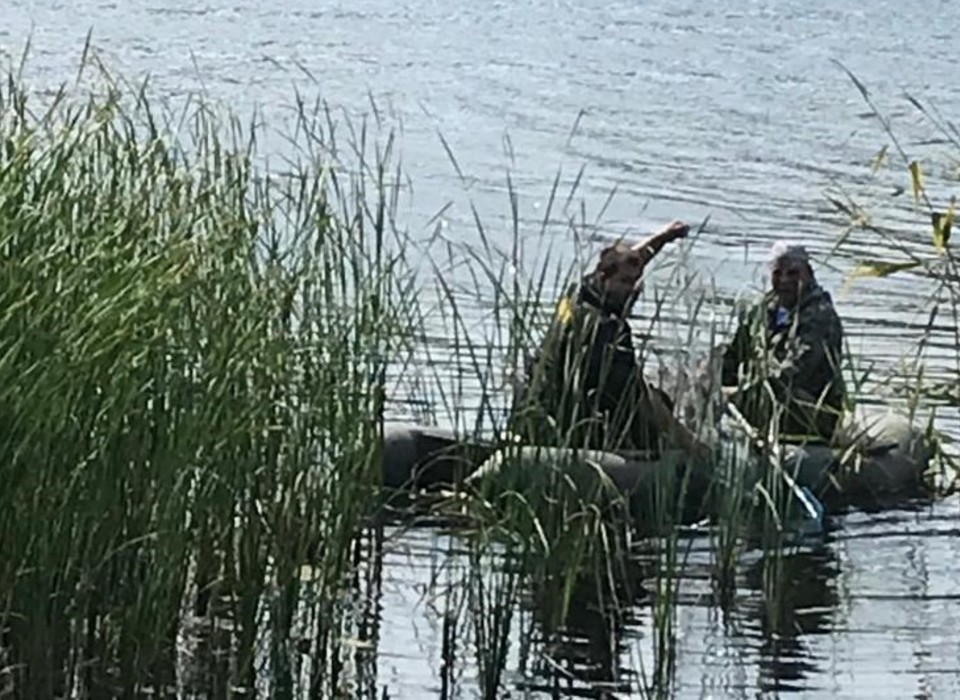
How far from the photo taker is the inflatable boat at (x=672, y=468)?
727 cm

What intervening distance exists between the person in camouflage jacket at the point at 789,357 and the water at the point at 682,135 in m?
0.33

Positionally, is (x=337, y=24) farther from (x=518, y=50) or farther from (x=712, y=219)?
(x=712, y=219)

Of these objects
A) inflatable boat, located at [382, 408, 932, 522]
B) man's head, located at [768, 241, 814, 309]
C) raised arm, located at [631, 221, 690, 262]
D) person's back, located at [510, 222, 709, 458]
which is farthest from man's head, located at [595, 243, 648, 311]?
man's head, located at [768, 241, 814, 309]

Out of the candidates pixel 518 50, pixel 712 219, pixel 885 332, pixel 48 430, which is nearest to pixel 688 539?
pixel 48 430

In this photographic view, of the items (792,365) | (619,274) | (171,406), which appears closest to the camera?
(171,406)

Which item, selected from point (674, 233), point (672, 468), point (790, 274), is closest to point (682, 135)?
point (790, 274)

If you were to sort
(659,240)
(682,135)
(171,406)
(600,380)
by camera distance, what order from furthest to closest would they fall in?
(682,135) < (659,240) < (600,380) < (171,406)

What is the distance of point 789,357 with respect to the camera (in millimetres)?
9961

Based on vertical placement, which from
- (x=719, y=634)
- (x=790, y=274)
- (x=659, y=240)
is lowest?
(x=719, y=634)

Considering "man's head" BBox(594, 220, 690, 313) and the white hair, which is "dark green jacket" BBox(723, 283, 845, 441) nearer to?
the white hair

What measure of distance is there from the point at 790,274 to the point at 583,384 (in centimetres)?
332

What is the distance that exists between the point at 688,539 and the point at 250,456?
2175 millimetres

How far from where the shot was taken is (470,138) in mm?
22594

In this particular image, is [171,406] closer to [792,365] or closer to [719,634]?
[719,634]
